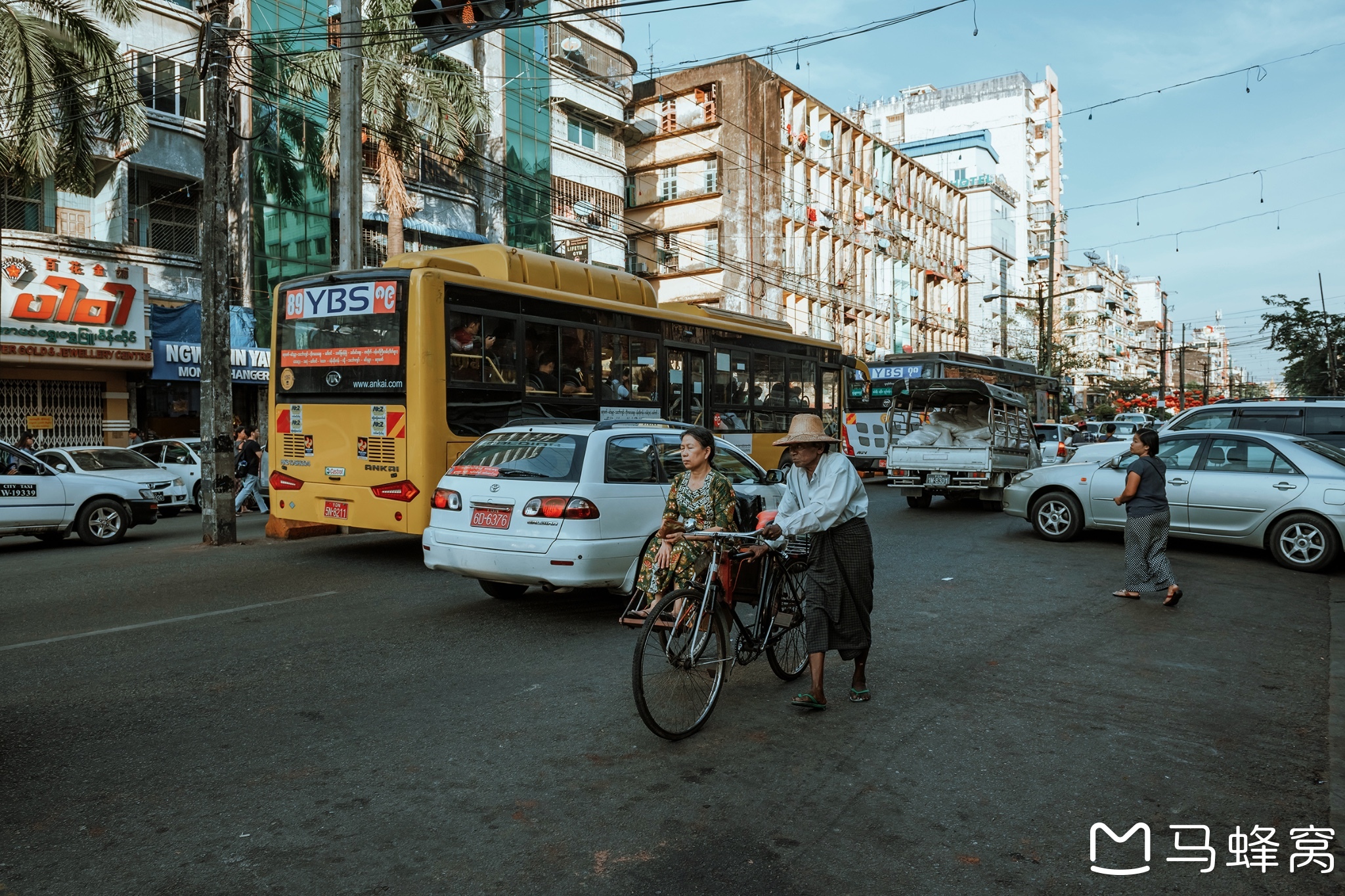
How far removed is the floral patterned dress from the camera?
18.0 feet

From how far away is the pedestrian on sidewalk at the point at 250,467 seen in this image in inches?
712

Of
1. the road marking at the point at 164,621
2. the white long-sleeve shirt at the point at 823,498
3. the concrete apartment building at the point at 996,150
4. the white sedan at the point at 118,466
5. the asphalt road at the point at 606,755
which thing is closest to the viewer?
the asphalt road at the point at 606,755

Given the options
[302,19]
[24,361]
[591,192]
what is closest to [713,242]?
[591,192]

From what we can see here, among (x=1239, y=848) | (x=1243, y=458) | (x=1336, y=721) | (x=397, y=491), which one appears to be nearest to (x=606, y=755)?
(x=1239, y=848)

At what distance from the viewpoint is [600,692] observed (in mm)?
5738

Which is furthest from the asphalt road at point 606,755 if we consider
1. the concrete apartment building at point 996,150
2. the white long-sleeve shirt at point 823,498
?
the concrete apartment building at point 996,150

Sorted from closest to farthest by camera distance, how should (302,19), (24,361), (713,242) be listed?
(24,361), (302,19), (713,242)

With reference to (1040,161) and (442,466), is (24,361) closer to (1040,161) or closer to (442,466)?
(442,466)

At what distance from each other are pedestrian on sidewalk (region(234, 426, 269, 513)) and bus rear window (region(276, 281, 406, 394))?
706 cm

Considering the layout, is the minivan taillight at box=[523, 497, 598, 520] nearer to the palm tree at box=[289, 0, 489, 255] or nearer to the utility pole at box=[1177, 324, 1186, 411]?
the palm tree at box=[289, 0, 489, 255]

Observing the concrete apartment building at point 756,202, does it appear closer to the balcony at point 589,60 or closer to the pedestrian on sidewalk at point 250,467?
the balcony at point 589,60

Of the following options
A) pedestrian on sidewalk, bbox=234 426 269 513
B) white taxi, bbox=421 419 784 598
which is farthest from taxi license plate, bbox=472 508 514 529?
pedestrian on sidewalk, bbox=234 426 269 513

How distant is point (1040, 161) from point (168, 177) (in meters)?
97.1

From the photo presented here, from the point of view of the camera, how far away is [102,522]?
13.8m
